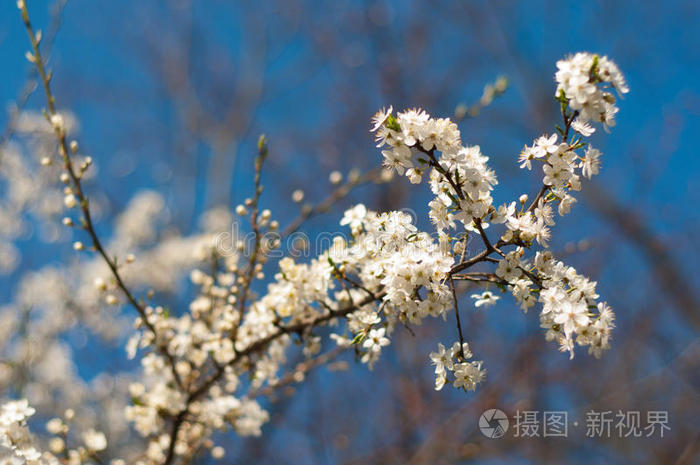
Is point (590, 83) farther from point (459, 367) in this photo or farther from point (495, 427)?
point (495, 427)

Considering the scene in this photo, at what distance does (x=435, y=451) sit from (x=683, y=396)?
2.89m

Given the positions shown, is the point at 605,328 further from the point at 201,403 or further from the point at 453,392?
the point at 453,392

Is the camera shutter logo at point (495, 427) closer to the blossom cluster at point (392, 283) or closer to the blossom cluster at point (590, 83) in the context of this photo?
the blossom cluster at point (392, 283)

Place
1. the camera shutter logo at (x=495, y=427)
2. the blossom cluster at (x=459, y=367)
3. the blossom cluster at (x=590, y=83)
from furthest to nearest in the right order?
the camera shutter logo at (x=495, y=427)
the blossom cluster at (x=459, y=367)
the blossom cluster at (x=590, y=83)

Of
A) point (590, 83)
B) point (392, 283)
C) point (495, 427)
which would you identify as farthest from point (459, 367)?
point (495, 427)

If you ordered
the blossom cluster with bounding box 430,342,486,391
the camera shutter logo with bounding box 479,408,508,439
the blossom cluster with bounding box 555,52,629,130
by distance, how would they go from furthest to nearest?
1. the camera shutter logo with bounding box 479,408,508,439
2. the blossom cluster with bounding box 430,342,486,391
3. the blossom cluster with bounding box 555,52,629,130

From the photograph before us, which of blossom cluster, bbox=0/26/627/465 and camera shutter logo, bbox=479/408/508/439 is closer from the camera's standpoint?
blossom cluster, bbox=0/26/627/465

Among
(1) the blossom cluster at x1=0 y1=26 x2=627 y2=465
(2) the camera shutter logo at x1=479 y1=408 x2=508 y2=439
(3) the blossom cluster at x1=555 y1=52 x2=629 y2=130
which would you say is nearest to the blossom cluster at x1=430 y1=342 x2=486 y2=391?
(1) the blossom cluster at x1=0 y1=26 x2=627 y2=465

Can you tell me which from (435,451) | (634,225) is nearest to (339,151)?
(634,225)

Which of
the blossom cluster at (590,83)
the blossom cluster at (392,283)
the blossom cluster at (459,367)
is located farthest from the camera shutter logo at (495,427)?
the blossom cluster at (590,83)

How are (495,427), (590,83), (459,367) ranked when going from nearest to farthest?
(590,83) < (459,367) < (495,427)

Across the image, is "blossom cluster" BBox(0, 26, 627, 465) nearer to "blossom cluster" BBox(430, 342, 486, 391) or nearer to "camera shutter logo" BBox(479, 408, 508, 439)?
"blossom cluster" BBox(430, 342, 486, 391)

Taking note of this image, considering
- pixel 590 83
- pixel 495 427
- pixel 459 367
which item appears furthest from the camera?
pixel 495 427

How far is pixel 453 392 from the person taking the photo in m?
6.73
